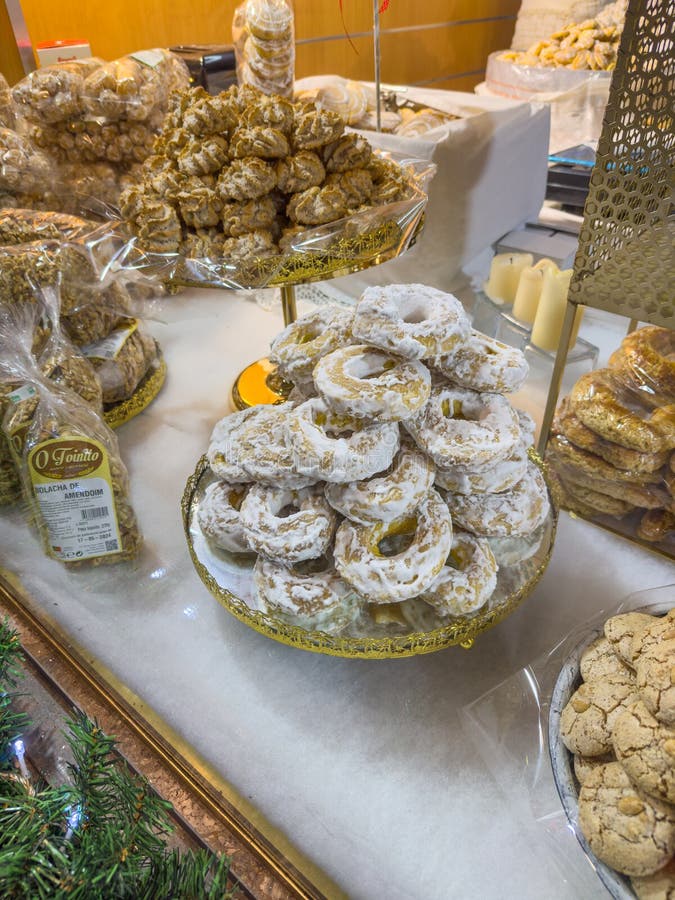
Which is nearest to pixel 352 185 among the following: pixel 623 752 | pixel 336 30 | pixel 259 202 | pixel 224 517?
pixel 259 202

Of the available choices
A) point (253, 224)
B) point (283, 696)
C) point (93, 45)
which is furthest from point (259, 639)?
point (93, 45)

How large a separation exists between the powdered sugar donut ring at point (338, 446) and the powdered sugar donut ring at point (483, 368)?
10 cm

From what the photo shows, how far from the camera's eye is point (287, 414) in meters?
0.78

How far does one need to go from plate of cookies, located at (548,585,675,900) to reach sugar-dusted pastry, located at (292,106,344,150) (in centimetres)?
87

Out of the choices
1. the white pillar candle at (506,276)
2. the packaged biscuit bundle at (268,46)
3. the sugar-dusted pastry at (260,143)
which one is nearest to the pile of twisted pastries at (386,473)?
the sugar-dusted pastry at (260,143)

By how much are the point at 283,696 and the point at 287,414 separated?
349mm

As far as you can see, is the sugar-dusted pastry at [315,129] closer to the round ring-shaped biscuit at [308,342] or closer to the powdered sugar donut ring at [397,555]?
the round ring-shaped biscuit at [308,342]

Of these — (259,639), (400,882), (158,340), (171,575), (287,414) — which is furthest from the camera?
(158,340)

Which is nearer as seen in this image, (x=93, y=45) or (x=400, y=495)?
(x=400, y=495)

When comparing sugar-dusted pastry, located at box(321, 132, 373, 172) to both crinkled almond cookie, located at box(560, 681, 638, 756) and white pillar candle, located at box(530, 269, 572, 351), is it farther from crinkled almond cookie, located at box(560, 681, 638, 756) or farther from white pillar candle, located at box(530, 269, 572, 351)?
crinkled almond cookie, located at box(560, 681, 638, 756)

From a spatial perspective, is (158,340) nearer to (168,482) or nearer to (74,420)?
(168,482)

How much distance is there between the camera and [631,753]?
54 cm

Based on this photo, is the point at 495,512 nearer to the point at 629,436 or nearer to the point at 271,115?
the point at 629,436

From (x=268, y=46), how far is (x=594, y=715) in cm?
142
